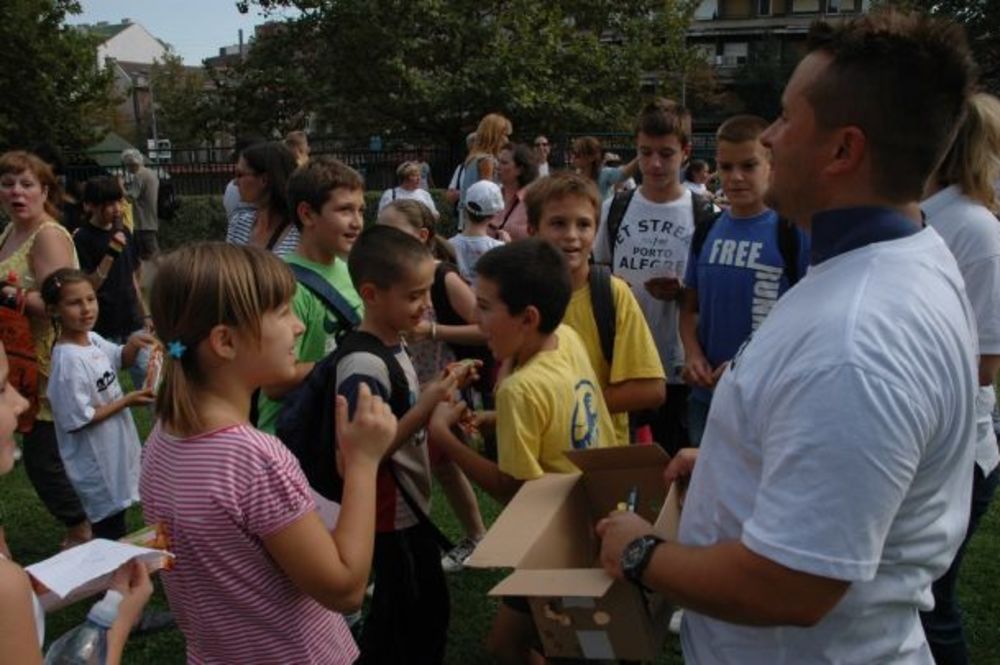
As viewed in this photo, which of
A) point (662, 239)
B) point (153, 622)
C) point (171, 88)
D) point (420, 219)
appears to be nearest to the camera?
point (153, 622)

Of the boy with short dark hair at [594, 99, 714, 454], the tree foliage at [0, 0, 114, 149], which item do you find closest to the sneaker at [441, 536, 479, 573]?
the boy with short dark hair at [594, 99, 714, 454]

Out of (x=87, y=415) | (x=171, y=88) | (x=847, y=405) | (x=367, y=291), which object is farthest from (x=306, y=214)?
(x=171, y=88)

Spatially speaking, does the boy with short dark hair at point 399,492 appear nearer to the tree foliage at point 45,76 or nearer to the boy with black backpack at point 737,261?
the boy with black backpack at point 737,261

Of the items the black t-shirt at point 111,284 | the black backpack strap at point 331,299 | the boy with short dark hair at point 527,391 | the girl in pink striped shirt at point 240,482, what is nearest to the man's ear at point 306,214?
the black backpack strap at point 331,299

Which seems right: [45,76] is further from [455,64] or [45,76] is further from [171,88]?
[171,88]

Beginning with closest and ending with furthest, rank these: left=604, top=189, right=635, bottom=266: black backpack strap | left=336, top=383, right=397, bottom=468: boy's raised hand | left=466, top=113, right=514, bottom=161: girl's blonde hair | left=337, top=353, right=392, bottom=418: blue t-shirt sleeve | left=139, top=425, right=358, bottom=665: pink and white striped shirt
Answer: left=139, top=425, right=358, bottom=665: pink and white striped shirt
left=336, top=383, right=397, bottom=468: boy's raised hand
left=337, top=353, right=392, bottom=418: blue t-shirt sleeve
left=604, top=189, right=635, bottom=266: black backpack strap
left=466, top=113, right=514, bottom=161: girl's blonde hair

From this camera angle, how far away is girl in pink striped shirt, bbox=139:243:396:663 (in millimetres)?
1924

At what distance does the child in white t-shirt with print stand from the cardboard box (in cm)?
248

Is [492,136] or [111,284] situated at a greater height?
[492,136]

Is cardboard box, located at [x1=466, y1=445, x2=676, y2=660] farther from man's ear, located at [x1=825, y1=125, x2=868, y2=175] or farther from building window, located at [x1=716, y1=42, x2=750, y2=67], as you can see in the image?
building window, located at [x1=716, y1=42, x2=750, y2=67]

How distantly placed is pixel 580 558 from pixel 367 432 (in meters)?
0.68

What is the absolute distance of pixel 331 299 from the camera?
131 inches

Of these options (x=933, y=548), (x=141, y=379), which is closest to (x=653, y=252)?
(x=933, y=548)

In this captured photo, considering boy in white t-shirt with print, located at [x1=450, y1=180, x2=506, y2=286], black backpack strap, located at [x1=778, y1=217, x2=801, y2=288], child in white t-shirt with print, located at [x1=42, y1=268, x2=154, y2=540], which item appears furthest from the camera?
boy in white t-shirt with print, located at [x1=450, y1=180, x2=506, y2=286]
